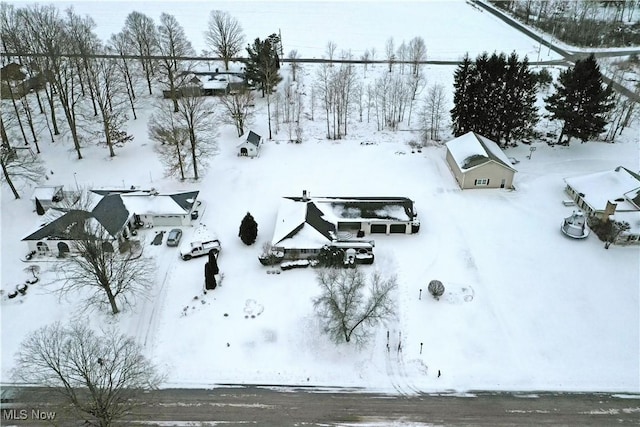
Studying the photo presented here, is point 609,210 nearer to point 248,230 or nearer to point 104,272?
point 248,230

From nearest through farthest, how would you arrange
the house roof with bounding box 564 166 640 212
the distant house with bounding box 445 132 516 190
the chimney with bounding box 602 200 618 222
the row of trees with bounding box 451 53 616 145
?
1. the chimney with bounding box 602 200 618 222
2. the house roof with bounding box 564 166 640 212
3. the distant house with bounding box 445 132 516 190
4. the row of trees with bounding box 451 53 616 145

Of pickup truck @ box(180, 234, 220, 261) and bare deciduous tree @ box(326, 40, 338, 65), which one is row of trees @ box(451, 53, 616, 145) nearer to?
bare deciduous tree @ box(326, 40, 338, 65)

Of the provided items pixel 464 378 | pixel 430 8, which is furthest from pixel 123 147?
pixel 430 8

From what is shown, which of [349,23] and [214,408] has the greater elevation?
[349,23]

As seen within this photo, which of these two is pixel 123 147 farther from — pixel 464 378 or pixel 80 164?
pixel 464 378

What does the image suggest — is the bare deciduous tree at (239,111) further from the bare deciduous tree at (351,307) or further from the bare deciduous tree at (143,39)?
the bare deciduous tree at (351,307)

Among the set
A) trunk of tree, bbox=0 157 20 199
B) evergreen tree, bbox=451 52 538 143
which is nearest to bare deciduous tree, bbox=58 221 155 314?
trunk of tree, bbox=0 157 20 199
